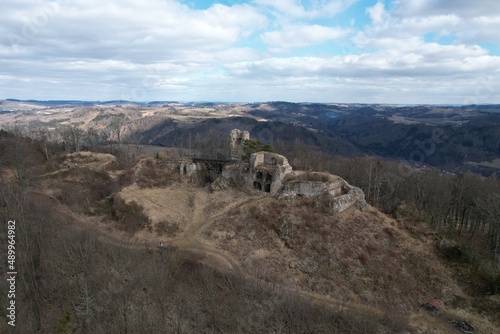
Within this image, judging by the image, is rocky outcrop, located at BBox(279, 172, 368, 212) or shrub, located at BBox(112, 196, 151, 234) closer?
shrub, located at BBox(112, 196, 151, 234)

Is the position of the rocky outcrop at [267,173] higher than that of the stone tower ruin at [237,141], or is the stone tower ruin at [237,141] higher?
the stone tower ruin at [237,141]

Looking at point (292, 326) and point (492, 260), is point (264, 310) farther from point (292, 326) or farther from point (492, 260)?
point (492, 260)

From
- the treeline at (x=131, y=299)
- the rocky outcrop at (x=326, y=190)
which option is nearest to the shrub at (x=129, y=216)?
the treeline at (x=131, y=299)

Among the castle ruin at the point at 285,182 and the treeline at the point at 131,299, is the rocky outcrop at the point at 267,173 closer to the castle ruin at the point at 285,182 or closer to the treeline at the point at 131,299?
the castle ruin at the point at 285,182

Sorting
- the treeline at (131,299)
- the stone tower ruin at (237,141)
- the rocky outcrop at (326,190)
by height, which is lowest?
the treeline at (131,299)

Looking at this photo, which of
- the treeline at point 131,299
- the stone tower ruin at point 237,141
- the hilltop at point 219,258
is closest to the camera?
the treeline at point 131,299

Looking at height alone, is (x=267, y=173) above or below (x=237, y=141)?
below

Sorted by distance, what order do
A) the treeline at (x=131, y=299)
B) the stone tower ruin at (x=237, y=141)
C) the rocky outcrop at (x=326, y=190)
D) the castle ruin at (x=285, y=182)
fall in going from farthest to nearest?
the stone tower ruin at (x=237, y=141), the castle ruin at (x=285, y=182), the rocky outcrop at (x=326, y=190), the treeline at (x=131, y=299)

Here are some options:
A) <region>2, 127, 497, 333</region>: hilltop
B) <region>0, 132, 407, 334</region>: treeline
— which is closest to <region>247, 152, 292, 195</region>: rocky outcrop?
<region>2, 127, 497, 333</region>: hilltop

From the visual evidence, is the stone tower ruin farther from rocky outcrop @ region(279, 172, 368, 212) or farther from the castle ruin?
rocky outcrop @ region(279, 172, 368, 212)

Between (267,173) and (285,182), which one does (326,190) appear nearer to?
(285,182)

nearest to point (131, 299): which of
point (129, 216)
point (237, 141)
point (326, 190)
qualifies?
point (129, 216)

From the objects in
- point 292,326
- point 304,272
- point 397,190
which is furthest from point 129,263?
point 397,190

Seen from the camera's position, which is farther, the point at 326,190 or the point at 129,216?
the point at 326,190
